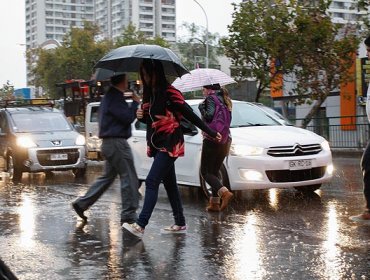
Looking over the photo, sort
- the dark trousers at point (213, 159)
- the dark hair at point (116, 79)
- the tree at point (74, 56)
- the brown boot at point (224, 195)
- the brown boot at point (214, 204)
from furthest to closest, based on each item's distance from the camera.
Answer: the tree at point (74, 56) → the brown boot at point (214, 204) → the dark trousers at point (213, 159) → the brown boot at point (224, 195) → the dark hair at point (116, 79)

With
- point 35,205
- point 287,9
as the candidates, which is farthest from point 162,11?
point 35,205

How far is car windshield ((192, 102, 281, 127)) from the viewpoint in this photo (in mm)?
10711

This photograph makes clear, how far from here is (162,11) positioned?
195 m

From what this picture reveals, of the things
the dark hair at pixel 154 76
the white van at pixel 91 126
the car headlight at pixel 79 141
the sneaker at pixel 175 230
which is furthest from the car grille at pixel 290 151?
the white van at pixel 91 126

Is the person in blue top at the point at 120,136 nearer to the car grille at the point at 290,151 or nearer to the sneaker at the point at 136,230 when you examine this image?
the sneaker at the point at 136,230

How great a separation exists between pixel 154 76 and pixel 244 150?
298cm

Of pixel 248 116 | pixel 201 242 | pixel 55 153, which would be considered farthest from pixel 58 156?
pixel 201 242

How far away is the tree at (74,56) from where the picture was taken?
5370cm

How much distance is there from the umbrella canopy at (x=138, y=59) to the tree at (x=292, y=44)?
16565 millimetres

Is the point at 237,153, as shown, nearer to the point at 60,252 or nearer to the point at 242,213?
the point at 242,213

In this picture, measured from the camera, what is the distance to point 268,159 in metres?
9.59

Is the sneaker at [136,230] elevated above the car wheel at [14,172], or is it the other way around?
the sneaker at [136,230]

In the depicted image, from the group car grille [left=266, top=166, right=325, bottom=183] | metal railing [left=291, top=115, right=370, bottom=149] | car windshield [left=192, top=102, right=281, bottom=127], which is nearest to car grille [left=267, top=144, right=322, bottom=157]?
car grille [left=266, top=166, right=325, bottom=183]

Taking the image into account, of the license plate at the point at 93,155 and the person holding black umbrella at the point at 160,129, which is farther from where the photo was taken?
the license plate at the point at 93,155
